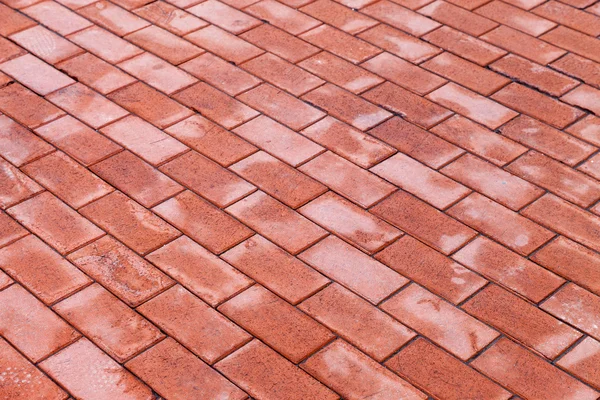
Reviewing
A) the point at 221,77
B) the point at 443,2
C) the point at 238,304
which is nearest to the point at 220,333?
the point at 238,304

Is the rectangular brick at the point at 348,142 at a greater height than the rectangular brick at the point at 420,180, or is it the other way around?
the rectangular brick at the point at 348,142

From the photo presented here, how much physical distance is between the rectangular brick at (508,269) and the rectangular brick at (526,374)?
312 millimetres

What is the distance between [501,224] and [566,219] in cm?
31

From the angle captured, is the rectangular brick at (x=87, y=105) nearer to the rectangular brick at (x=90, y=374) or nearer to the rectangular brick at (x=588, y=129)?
the rectangular brick at (x=90, y=374)

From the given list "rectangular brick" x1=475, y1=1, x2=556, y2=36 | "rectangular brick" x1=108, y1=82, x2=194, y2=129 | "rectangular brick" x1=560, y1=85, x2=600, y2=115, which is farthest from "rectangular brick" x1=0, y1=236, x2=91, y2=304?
"rectangular brick" x1=475, y1=1, x2=556, y2=36

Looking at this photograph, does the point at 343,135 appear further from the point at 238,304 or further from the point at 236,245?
the point at 238,304

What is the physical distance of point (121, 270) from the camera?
142 inches

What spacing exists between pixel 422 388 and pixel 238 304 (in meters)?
0.80

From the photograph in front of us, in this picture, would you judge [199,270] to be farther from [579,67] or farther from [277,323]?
[579,67]

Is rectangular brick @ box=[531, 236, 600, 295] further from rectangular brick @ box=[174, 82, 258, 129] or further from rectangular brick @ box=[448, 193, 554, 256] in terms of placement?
rectangular brick @ box=[174, 82, 258, 129]

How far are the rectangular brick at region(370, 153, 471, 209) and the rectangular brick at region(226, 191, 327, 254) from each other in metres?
0.51

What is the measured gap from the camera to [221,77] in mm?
4754

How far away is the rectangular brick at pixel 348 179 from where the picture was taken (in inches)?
158

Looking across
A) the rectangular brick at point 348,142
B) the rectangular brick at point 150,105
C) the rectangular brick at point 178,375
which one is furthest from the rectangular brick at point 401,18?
the rectangular brick at point 178,375
